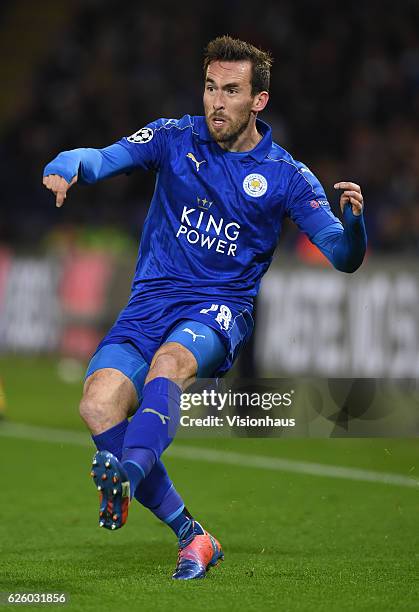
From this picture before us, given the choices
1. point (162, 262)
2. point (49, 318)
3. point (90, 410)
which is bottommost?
point (49, 318)

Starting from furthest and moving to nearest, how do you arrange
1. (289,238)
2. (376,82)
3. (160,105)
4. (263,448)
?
(160,105)
(376,82)
(289,238)
(263,448)

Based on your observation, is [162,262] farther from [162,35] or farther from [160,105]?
[162,35]

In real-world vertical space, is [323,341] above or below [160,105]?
below

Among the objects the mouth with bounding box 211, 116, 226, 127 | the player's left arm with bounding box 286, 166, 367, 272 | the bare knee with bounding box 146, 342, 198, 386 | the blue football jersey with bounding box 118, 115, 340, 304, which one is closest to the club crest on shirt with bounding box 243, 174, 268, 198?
Answer: the blue football jersey with bounding box 118, 115, 340, 304

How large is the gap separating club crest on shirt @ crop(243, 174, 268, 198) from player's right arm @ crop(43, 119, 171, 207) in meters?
0.40

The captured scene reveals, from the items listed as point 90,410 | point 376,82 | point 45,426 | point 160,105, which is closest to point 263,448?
point 45,426

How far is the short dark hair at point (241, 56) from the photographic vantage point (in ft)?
16.8

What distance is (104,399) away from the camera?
4.80m

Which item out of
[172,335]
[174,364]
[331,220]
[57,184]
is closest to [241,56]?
[331,220]

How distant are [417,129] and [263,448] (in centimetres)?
710

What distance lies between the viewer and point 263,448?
959cm

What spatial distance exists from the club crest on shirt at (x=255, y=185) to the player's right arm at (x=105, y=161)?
401 mm

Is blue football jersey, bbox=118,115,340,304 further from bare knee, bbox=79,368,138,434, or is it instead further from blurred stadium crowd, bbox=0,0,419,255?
blurred stadium crowd, bbox=0,0,419,255

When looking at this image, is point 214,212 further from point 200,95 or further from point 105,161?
point 200,95
